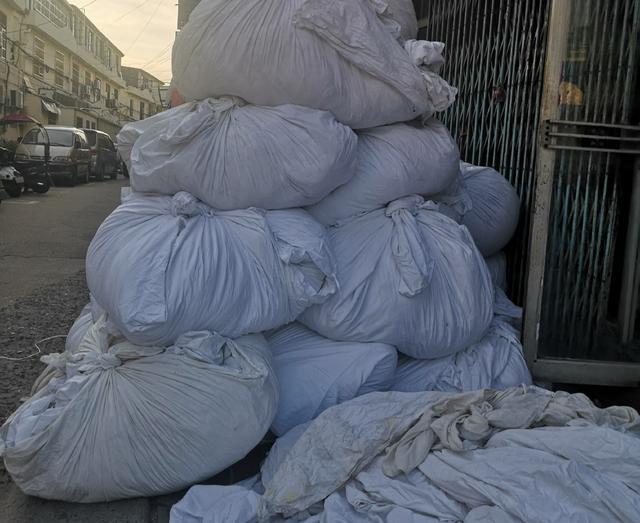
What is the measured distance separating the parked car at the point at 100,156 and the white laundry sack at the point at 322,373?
1846 centimetres

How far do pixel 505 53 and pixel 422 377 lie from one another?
2.21 metres

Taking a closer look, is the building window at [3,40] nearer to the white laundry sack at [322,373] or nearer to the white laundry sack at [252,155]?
the white laundry sack at [252,155]

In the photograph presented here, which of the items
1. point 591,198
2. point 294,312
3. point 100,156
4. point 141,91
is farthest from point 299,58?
point 141,91

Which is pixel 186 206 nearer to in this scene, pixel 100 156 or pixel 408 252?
pixel 408 252

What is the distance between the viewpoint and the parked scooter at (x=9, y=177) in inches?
493

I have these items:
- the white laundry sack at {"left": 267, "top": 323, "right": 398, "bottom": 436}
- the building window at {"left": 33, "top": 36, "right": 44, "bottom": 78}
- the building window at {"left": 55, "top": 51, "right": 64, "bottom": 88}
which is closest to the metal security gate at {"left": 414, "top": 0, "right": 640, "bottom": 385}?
the white laundry sack at {"left": 267, "top": 323, "right": 398, "bottom": 436}

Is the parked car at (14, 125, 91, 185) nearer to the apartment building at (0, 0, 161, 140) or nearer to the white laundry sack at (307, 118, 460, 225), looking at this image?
the apartment building at (0, 0, 161, 140)

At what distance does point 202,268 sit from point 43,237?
6.51m

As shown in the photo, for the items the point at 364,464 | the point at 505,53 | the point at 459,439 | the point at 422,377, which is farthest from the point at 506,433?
the point at 505,53

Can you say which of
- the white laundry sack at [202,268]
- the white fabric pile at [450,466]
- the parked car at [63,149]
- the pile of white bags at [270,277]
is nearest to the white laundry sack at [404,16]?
the pile of white bags at [270,277]

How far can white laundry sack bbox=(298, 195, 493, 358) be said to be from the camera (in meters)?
2.24

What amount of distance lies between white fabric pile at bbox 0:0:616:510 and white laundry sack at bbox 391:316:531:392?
10mm

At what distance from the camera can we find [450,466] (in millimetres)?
1643

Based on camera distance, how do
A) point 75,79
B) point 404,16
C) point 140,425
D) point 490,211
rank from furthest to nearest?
point 75,79, point 490,211, point 404,16, point 140,425
